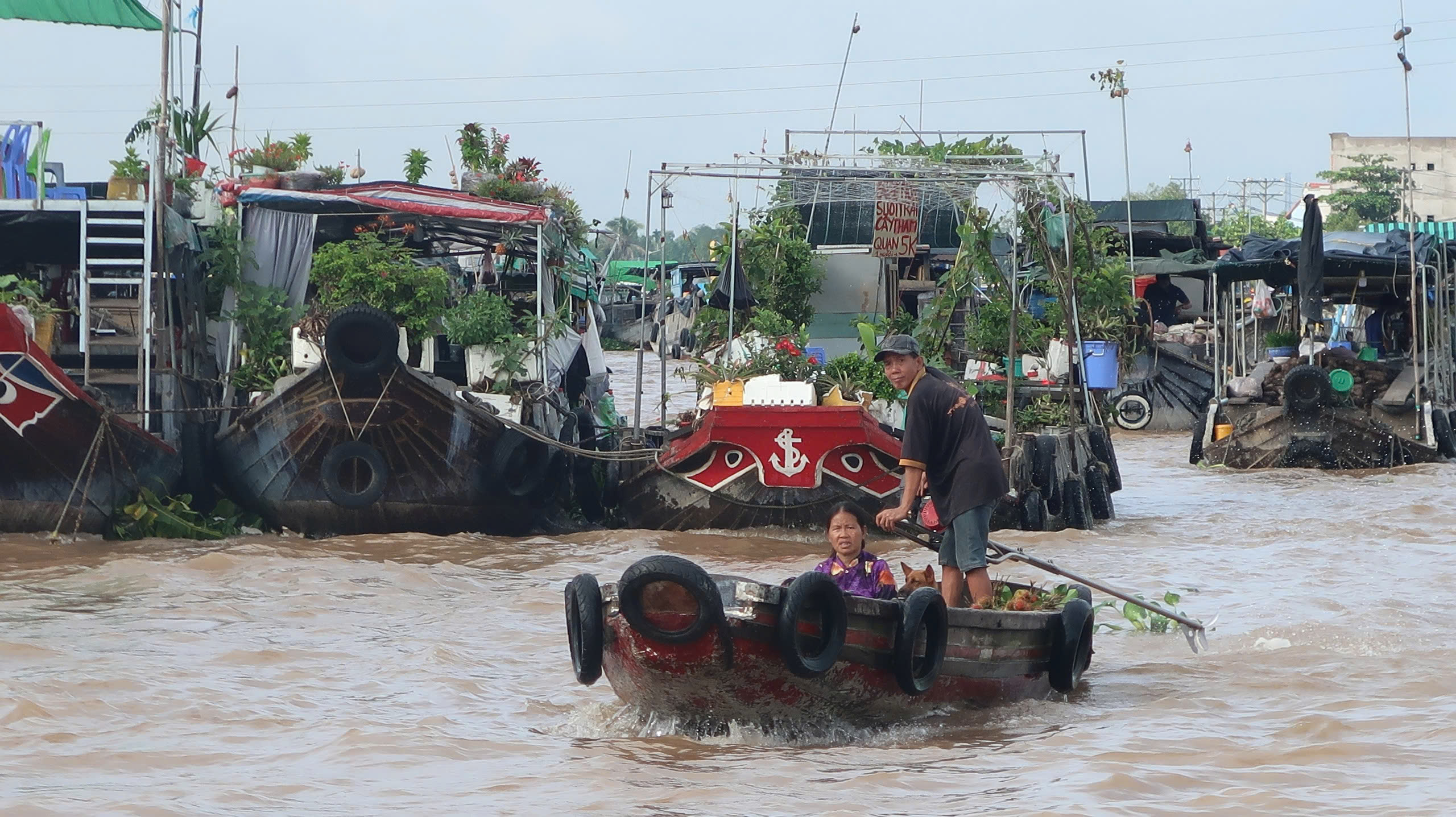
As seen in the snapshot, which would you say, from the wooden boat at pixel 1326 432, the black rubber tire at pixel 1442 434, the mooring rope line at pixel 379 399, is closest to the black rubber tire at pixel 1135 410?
the wooden boat at pixel 1326 432

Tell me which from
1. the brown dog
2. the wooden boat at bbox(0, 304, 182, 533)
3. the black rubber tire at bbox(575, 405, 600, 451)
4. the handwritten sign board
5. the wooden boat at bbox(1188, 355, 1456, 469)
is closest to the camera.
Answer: the brown dog

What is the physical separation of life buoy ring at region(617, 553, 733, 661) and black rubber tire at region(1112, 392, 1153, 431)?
19.3 m

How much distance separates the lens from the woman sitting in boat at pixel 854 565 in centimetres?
673

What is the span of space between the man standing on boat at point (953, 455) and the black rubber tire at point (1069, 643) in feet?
1.22

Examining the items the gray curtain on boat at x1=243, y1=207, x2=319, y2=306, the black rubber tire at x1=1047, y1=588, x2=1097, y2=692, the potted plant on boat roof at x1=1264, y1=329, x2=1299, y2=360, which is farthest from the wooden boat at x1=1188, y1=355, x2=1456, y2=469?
the black rubber tire at x1=1047, y1=588, x2=1097, y2=692

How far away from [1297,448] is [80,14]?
514 inches

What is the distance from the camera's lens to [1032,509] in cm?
1309

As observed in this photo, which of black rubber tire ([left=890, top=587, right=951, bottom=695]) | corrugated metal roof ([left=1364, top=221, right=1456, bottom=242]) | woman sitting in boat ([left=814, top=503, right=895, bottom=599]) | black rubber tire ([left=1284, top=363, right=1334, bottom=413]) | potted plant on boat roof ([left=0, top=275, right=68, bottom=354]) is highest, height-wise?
corrugated metal roof ([left=1364, top=221, right=1456, bottom=242])

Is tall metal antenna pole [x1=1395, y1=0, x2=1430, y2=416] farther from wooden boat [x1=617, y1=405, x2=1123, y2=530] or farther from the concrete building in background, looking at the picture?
the concrete building in background

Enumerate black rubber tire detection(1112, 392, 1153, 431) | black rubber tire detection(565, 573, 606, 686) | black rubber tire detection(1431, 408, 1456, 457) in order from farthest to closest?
1. black rubber tire detection(1112, 392, 1153, 431)
2. black rubber tire detection(1431, 408, 1456, 457)
3. black rubber tire detection(565, 573, 606, 686)

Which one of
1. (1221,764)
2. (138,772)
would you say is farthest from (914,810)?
(138,772)

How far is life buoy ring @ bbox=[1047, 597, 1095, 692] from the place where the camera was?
7.03 m

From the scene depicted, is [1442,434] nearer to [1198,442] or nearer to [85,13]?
[1198,442]

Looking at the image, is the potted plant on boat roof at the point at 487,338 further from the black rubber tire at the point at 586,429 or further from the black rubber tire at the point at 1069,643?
the black rubber tire at the point at 1069,643
